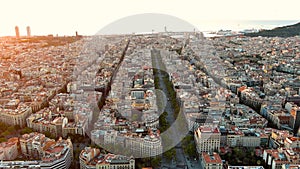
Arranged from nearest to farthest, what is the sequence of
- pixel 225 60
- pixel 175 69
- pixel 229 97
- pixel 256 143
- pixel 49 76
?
1. pixel 256 143
2. pixel 229 97
3. pixel 49 76
4. pixel 175 69
5. pixel 225 60

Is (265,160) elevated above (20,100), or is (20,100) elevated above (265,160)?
(20,100)

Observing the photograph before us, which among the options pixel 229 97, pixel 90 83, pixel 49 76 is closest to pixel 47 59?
pixel 49 76

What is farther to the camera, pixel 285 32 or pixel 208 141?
pixel 285 32

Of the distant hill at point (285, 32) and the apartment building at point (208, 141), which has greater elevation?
the distant hill at point (285, 32)

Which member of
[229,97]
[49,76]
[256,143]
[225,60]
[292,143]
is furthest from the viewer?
[225,60]

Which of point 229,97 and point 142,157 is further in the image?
point 229,97

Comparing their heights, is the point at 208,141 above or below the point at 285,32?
below

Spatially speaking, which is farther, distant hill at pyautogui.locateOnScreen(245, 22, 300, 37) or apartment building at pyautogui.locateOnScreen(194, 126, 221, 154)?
distant hill at pyautogui.locateOnScreen(245, 22, 300, 37)

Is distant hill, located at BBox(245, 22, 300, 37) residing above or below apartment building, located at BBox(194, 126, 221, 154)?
above

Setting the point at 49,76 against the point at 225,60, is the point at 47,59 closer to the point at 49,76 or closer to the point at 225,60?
the point at 49,76

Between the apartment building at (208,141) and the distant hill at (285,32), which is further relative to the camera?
the distant hill at (285,32)
